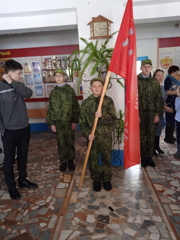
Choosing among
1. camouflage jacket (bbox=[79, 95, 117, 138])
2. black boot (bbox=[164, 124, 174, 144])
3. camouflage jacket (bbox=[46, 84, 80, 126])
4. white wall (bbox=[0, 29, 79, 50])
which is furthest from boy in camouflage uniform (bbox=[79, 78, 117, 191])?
white wall (bbox=[0, 29, 79, 50])

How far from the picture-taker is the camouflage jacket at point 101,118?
2.26 meters

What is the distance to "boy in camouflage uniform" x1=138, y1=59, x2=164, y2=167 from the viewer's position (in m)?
2.79

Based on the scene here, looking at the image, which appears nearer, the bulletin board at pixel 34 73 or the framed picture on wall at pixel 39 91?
the bulletin board at pixel 34 73

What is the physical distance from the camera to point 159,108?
2893 millimetres

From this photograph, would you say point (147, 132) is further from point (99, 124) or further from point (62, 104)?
point (62, 104)

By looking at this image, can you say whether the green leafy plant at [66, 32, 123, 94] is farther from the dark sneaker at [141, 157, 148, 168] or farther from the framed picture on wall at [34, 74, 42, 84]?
the framed picture on wall at [34, 74, 42, 84]

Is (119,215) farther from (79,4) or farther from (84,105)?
(79,4)

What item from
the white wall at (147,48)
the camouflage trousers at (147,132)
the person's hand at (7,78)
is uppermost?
the white wall at (147,48)

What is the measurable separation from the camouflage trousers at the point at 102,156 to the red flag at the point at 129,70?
1.00ft

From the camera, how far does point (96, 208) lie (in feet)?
6.81

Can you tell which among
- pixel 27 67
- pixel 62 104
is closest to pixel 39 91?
pixel 27 67

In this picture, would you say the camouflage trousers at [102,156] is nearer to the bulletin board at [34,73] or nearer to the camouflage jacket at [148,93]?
the camouflage jacket at [148,93]

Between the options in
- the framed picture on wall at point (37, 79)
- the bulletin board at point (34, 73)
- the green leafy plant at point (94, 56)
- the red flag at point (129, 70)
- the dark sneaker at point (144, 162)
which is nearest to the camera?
the red flag at point (129, 70)

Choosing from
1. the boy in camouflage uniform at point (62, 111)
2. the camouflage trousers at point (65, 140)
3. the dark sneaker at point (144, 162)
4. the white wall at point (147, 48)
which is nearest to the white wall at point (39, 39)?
the white wall at point (147, 48)
